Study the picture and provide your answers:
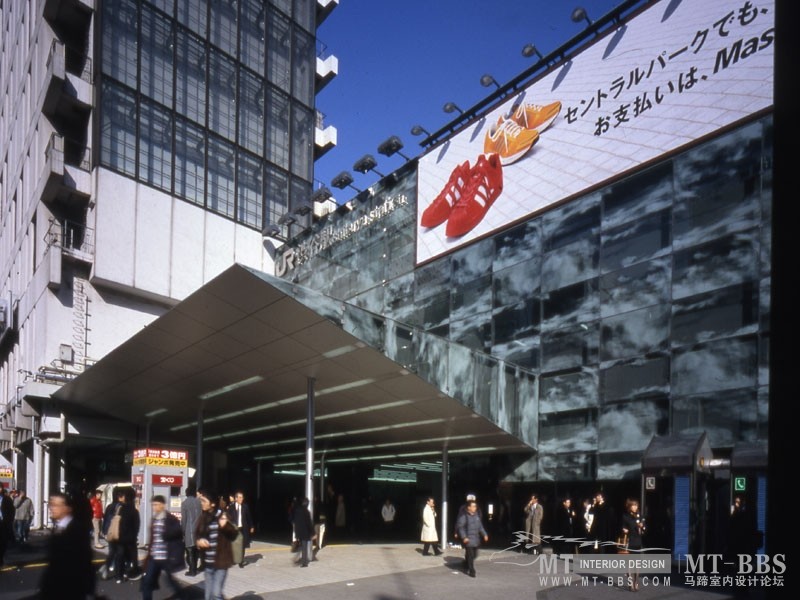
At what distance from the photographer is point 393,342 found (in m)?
16.7

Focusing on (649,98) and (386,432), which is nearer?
(649,98)

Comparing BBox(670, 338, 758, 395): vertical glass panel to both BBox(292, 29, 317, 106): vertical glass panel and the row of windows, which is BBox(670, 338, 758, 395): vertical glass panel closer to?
the row of windows

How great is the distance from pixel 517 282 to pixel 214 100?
25.5 metres

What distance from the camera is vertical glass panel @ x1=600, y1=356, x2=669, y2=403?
1909 centimetres

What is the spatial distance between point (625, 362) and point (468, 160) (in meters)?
10.1

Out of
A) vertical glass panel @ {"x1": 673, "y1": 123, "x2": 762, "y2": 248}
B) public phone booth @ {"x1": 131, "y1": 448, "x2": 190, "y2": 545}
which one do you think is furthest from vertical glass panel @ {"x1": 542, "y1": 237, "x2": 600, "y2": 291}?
public phone booth @ {"x1": 131, "y1": 448, "x2": 190, "y2": 545}

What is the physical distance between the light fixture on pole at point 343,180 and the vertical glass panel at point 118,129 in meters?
10.3

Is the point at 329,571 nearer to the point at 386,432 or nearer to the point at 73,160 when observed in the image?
the point at 386,432

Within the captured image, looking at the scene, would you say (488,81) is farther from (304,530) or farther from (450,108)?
(304,530)

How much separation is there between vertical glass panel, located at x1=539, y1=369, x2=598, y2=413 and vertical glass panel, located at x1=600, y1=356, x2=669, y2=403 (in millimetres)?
394

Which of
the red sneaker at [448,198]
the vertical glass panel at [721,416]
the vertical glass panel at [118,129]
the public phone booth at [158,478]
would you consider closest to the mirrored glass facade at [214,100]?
the vertical glass panel at [118,129]

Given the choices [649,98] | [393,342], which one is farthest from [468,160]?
[393,342]

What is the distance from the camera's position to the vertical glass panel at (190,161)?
3916cm

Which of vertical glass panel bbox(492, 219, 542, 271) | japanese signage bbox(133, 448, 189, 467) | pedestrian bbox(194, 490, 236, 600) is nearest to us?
pedestrian bbox(194, 490, 236, 600)
